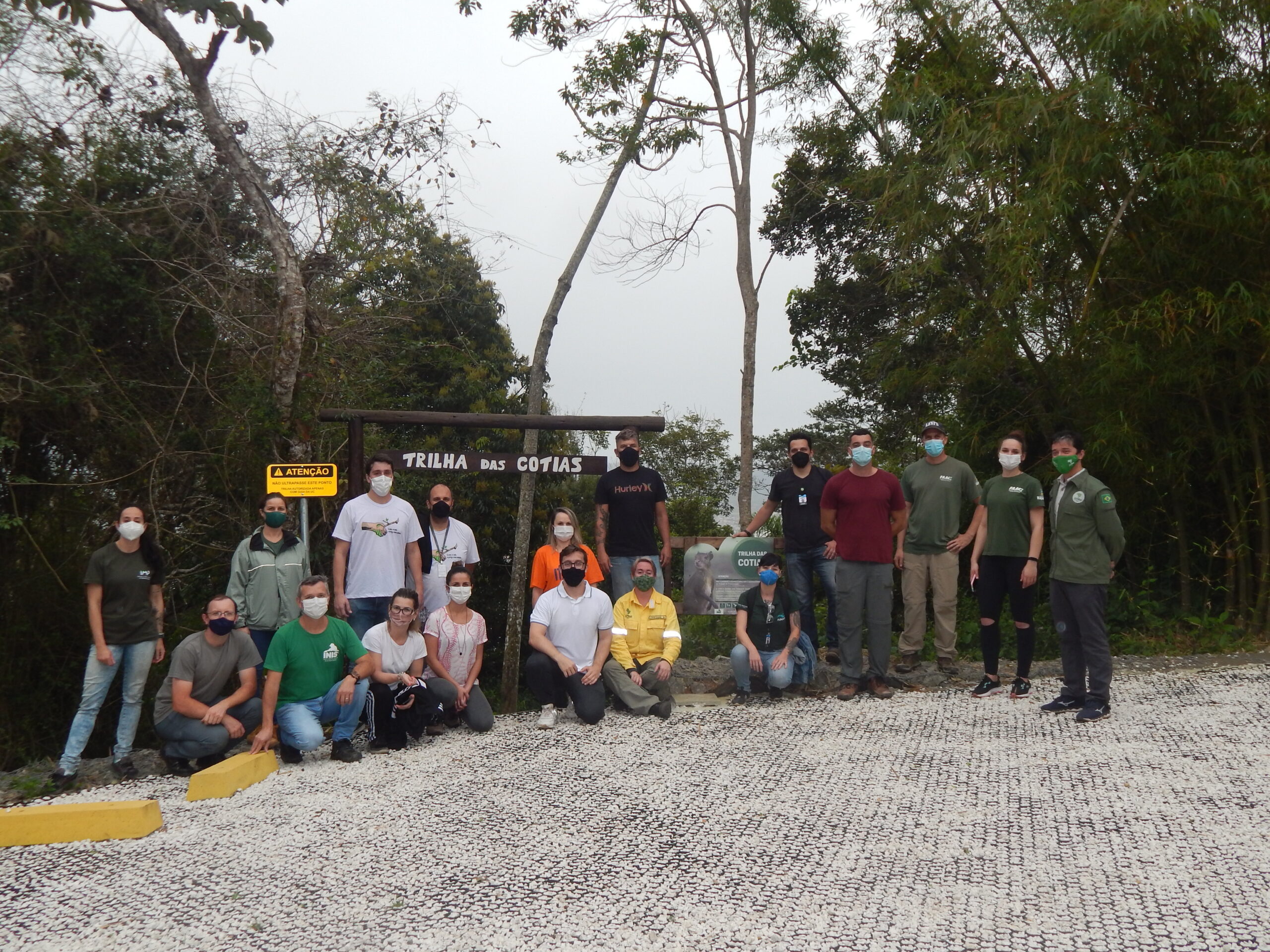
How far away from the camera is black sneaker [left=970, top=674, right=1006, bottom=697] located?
233 inches

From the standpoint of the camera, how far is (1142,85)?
6.65 m

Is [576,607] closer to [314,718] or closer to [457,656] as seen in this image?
[457,656]

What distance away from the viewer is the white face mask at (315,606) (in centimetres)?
517

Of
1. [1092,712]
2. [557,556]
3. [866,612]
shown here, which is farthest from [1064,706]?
[557,556]

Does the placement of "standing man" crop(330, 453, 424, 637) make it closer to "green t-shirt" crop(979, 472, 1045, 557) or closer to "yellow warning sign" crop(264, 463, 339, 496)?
"yellow warning sign" crop(264, 463, 339, 496)

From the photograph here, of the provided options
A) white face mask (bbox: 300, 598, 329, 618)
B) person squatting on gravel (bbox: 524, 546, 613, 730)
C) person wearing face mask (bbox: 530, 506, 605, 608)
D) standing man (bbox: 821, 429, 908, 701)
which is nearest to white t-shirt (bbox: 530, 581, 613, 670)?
person squatting on gravel (bbox: 524, 546, 613, 730)

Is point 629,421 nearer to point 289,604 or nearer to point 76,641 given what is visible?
point 289,604

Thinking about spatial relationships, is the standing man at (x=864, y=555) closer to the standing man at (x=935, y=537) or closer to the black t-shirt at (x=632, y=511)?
the standing man at (x=935, y=537)

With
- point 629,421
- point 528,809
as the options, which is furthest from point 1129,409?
point 528,809

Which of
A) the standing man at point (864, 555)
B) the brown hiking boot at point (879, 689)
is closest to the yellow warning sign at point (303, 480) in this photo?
the standing man at point (864, 555)

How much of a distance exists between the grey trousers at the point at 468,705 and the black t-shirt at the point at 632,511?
128cm

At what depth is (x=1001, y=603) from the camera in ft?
19.0

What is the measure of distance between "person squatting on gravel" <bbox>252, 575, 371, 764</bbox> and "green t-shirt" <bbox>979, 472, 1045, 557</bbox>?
3.55 m

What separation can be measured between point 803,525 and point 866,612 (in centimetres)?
67
